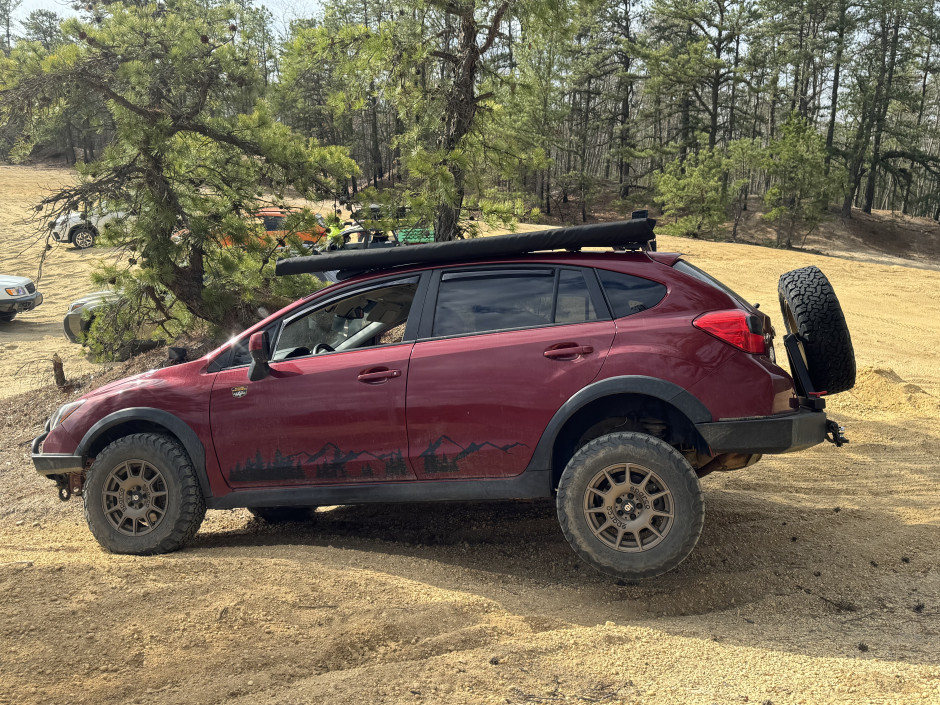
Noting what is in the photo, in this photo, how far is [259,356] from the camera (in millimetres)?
4855

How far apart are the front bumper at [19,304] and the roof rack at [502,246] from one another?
15.1m

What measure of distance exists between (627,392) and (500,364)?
0.74 meters

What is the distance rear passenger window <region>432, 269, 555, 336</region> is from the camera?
461 centimetres

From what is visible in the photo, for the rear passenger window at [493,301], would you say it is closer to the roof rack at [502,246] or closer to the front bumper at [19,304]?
the roof rack at [502,246]

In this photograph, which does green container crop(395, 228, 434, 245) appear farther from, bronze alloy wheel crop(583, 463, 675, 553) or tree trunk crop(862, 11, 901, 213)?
tree trunk crop(862, 11, 901, 213)

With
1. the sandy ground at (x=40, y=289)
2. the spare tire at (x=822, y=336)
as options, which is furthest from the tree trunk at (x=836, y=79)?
the spare tire at (x=822, y=336)

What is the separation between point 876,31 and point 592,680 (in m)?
46.5

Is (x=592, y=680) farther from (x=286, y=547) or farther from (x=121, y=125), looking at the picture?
(x=121, y=125)

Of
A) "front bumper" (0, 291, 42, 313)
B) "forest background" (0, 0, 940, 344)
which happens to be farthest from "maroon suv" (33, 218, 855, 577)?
"front bumper" (0, 291, 42, 313)

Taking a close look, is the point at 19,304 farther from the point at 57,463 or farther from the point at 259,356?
the point at 259,356

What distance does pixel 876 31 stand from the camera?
4075 cm

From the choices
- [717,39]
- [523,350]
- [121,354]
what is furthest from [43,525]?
[717,39]

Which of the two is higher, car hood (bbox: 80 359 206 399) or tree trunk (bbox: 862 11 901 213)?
tree trunk (bbox: 862 11 901 213)

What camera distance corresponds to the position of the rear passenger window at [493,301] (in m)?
4.61
